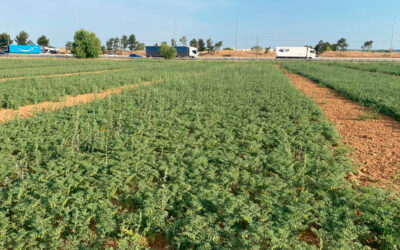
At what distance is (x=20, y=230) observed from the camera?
3361 millimetres

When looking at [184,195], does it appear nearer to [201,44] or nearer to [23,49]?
[23,49]

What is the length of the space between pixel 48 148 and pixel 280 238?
5.44 metres

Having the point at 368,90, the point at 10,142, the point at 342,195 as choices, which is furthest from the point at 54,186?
the point at 368,90

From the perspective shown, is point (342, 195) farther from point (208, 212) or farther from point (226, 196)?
point (208, 212)

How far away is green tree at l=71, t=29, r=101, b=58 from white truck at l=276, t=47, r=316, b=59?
45.3 meters

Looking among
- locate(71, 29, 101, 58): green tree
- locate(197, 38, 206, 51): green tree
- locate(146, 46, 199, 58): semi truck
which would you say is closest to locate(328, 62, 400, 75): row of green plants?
locate(146, 46, 199, 58): semi truck

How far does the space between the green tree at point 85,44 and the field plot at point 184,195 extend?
52.6 meters

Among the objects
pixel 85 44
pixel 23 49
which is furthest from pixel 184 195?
pixel 23 49

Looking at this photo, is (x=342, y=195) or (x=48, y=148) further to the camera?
(x=48, y=148)

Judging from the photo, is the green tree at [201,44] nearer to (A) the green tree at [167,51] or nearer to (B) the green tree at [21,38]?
(A) the green tree at [167,51]

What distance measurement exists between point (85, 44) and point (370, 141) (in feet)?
188

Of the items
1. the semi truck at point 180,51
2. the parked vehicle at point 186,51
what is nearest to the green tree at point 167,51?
the semi truck at point 180,51

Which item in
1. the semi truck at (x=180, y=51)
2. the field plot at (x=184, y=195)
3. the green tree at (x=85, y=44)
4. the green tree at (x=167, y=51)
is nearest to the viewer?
the field plot at (x=184, y=195)

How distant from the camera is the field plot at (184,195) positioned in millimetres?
3457
